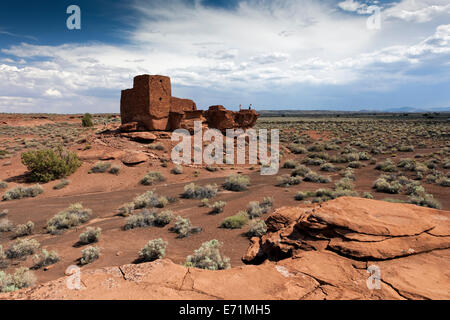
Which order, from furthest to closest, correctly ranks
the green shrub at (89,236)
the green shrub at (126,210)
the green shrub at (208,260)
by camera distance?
the green shrub at (126,210)
the green shrub at (89,236)
the green shrub at (208,260)

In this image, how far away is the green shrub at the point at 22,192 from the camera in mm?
11462

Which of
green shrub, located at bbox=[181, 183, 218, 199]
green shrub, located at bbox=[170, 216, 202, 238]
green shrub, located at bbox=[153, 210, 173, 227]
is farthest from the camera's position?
green shrub, located at bbox=[181, 183, 218, 199]

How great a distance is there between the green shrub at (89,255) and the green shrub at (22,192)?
28.7ft

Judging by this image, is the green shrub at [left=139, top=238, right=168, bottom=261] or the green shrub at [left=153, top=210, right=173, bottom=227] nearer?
the green shrub at [left=139, top=238, right=168, bottom=261]

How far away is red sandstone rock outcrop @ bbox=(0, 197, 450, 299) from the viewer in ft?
9.22

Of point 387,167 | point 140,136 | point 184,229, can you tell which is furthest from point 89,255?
point 387,167

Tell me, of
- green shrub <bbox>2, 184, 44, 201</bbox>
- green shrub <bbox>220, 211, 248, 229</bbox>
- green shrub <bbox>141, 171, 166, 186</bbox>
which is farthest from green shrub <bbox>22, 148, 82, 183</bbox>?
green shrub <bbox>220, 211, 248, 229</bbox>

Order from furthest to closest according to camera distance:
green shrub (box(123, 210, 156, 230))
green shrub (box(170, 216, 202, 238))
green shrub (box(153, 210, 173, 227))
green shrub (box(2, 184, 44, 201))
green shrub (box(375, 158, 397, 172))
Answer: green shrub (box(375, 158, 397, 172)) < green shrub (box(2, 184, 44, 201)) < green shrub (box(153, 210, 173, 227)) < green shrub (box(123, 210, 156, 230)) < green shrub (box(170, 216, 202, 238))

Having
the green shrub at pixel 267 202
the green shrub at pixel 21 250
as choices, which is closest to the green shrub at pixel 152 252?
the green shrub at pixel 21 250

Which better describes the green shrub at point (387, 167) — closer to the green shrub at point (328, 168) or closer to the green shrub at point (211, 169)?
the green shrub at point (328, 168)

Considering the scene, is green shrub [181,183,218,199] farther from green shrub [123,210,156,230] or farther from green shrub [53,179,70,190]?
green shrub [53,179,70,190]

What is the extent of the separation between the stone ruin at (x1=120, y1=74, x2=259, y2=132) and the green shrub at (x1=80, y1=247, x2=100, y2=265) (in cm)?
1433

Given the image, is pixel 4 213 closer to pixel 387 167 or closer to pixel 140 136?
pixel 140 136
